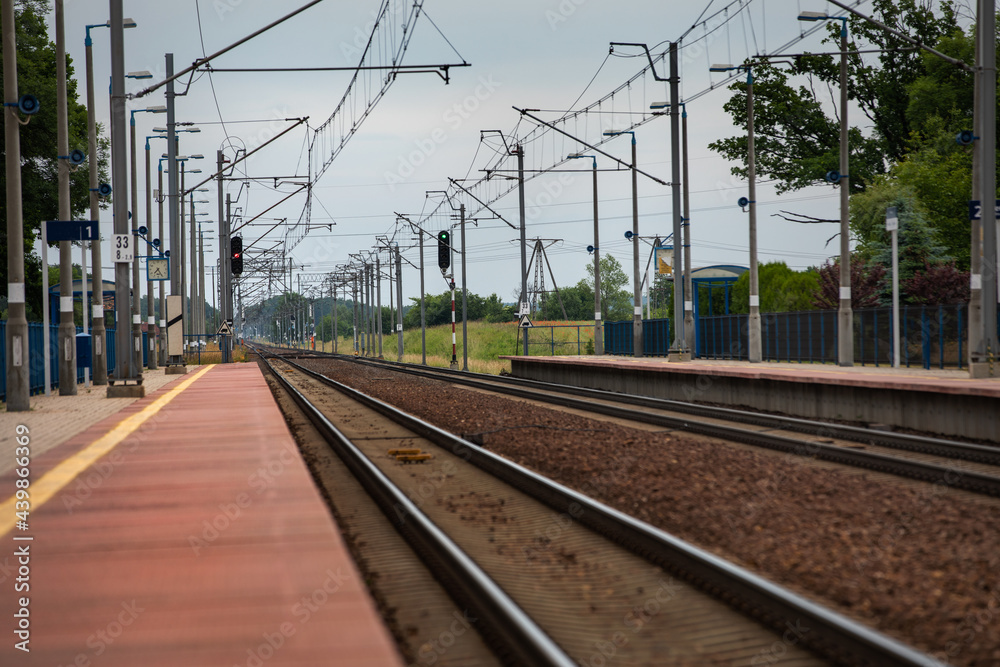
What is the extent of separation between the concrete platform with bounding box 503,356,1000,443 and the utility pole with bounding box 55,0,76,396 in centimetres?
1535

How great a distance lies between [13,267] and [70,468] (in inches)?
372

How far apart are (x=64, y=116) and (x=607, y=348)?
39.3 meters

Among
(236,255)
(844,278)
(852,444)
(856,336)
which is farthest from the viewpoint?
(236,255)

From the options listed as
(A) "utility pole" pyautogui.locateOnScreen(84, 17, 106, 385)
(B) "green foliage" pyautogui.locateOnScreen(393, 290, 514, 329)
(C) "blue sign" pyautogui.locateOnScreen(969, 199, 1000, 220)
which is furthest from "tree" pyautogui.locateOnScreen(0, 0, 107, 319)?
(B) "green foliage" pyautogui.locateOnScreen(393, 290, 514, 329)

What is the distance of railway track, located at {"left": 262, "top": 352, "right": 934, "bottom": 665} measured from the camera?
5.14 metres

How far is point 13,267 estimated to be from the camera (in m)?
18.3

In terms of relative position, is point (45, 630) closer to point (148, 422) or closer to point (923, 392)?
point (148, 422)

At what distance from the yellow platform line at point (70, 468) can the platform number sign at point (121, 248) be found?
6.64 m

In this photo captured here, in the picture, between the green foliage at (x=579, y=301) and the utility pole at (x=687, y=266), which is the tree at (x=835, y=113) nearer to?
the utility pole at (x=687, y=266)

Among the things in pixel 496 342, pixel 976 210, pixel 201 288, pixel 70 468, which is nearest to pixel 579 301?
pixel 496 342

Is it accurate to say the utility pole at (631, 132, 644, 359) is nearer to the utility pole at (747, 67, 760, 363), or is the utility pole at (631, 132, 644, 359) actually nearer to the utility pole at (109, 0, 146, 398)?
the utility pole at (747, 67, 760, 363)

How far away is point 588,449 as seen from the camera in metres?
13.6

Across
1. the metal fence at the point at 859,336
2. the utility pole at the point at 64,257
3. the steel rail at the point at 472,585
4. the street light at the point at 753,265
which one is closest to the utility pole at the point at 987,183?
the metal fence at the point at 859,336

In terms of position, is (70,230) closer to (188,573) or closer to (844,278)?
(188,573)
